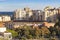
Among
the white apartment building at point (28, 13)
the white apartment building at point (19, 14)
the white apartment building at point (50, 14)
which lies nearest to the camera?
the white apartment building at point (50, 14)

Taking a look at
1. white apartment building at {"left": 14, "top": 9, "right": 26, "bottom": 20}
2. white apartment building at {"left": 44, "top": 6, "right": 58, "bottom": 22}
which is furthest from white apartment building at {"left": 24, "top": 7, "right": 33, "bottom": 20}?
white apartment building at {"left": 44, "top": 6, "right": 58, "bottom": 22}

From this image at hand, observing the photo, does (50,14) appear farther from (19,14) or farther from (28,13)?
(19,14)

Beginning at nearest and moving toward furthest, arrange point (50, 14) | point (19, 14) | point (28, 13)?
1. point (50, 14)
2. point (28, 13)
3. point (19, 14)

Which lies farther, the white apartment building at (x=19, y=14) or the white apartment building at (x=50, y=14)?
the white apartment building at (x=19, y=14)

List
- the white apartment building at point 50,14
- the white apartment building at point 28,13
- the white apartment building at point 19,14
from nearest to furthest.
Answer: the white apartment building at point 50,14
the white apartment building at point 28,13
the white apartment building at point 19,14

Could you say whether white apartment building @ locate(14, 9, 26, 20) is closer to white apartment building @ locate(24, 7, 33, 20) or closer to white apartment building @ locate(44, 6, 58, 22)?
white apartment building @ locate(24, 7, 33, 20)

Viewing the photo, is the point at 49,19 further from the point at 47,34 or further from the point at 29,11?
the point at 47,34


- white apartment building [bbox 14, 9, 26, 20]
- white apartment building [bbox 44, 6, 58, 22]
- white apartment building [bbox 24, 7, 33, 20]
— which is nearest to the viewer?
white apartment building [bbox 44, 6, 58, 22]

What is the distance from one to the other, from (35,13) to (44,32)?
10522 millimetres

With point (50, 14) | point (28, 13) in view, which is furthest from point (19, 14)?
point (50, 14)

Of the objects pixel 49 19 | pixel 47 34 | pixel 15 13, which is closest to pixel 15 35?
pixel 47 34

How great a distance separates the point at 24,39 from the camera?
11.9 metres

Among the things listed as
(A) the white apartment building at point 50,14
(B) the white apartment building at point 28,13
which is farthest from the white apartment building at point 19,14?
(A) the white apartment building at point 50,14

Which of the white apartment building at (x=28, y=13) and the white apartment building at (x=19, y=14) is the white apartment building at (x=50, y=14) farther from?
the white apartment building at (x=19, y=14)
